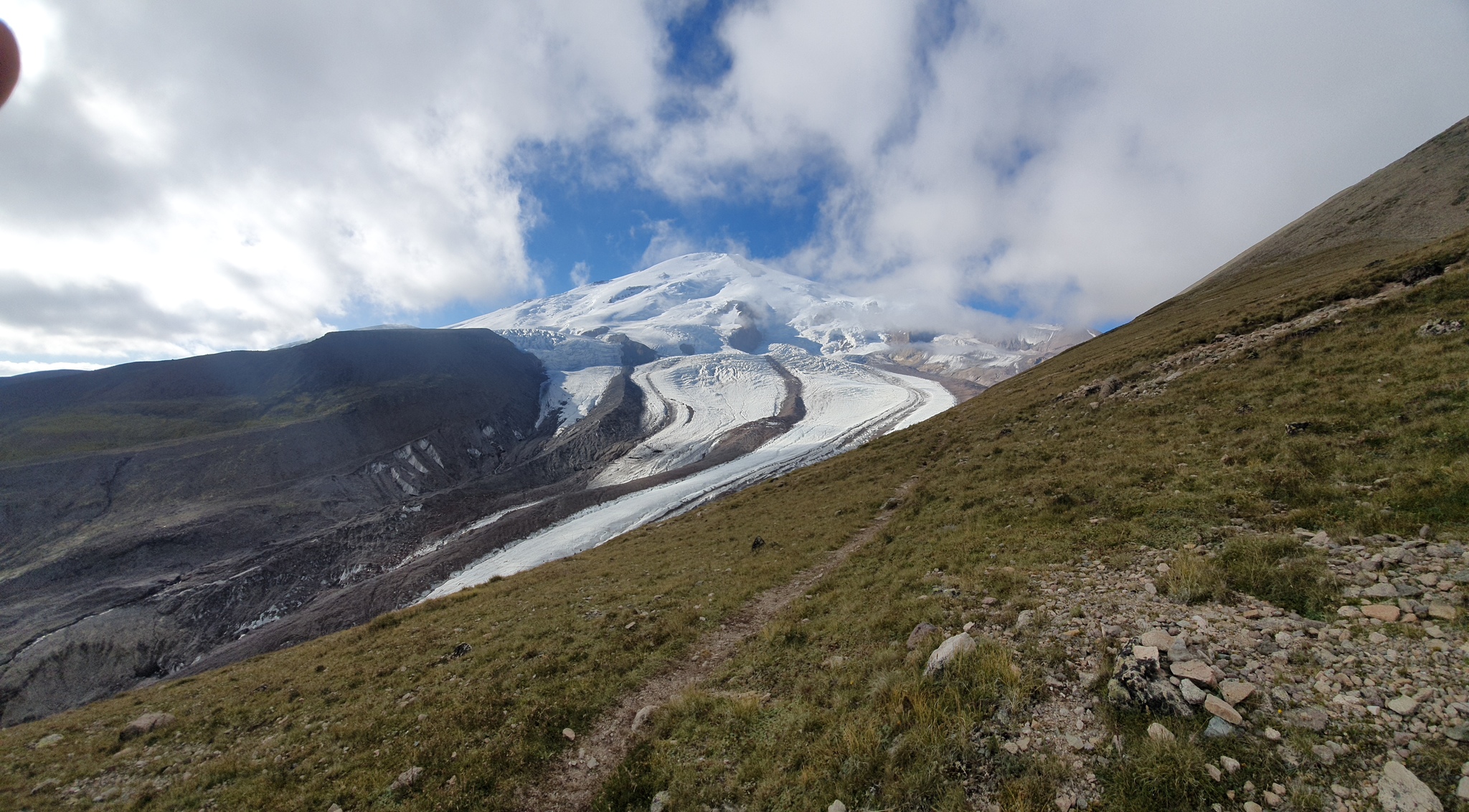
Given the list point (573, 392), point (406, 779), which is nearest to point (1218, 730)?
point (406, 779)

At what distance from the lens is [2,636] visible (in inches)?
1465

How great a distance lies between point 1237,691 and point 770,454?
2853 inches

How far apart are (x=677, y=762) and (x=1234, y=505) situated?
40.4 ft

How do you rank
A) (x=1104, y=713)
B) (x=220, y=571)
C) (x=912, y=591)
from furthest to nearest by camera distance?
(x=220, y=571)
(x=912, y=591)
(x=1104, y=713)

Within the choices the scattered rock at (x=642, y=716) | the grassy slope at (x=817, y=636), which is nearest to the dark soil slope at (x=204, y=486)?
the grassy slope at (x=817, y=636)

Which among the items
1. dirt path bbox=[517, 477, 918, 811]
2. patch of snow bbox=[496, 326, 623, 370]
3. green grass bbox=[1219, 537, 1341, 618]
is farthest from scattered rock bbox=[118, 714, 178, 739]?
patch of snow bbox=[496, 326, 623, 370]

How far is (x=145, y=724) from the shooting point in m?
12.2

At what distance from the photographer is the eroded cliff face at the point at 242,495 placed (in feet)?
128

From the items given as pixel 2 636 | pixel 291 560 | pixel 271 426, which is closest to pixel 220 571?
pixel 291 560

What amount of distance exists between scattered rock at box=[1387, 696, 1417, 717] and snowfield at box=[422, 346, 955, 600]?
31208 millimetres

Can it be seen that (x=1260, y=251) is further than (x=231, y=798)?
Yes

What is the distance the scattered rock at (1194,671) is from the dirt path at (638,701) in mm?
7813

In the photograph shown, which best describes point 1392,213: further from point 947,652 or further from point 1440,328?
point 947,652

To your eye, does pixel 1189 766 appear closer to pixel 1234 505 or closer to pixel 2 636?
pixel 1234 505
